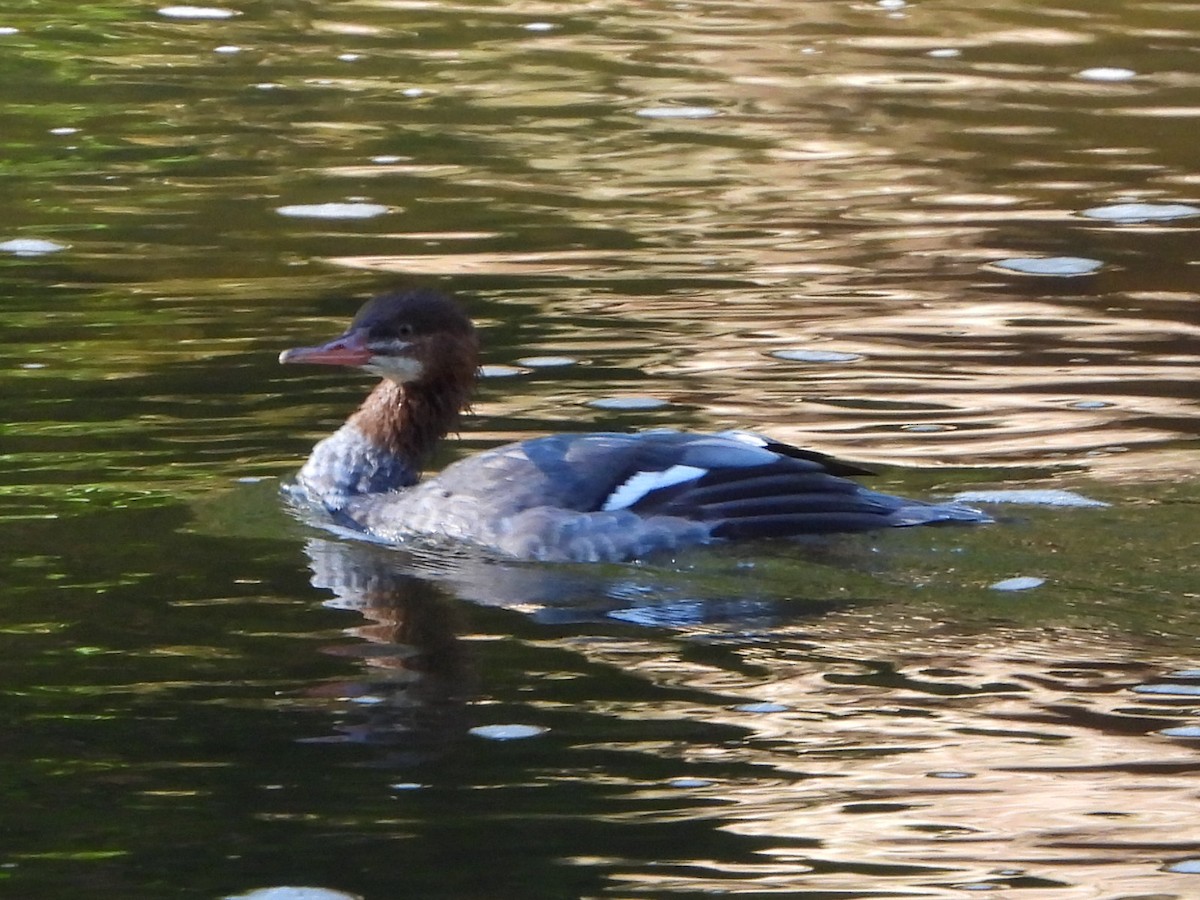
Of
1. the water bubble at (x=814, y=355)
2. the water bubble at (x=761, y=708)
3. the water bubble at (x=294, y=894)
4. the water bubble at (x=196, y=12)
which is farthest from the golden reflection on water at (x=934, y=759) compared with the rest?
the water bubble at (x=196, y=12)

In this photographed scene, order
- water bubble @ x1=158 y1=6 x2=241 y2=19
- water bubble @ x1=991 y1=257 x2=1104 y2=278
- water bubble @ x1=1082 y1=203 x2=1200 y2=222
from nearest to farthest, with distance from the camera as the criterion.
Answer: water bubble @ x1=991 y1=257 x2=1104 y2=278, water bubble @ x1=1082 y1=203 x2=1200 y2=222, water bubble @ x1=158 y1=6 x2=241 y2=19

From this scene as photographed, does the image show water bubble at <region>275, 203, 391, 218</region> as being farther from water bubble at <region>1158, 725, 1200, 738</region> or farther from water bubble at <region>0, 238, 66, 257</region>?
water bubble at <region>1158, 725, 1200, 738</region>

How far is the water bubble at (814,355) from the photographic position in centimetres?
964

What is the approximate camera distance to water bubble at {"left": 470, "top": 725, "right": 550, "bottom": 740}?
5953mm

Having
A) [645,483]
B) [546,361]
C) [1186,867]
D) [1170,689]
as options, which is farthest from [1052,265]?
[1186,867]

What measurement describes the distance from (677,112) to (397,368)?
6537mm

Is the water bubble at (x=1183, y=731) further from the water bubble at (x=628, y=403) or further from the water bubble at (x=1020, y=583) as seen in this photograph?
the water bubble at (x=628, y=403)

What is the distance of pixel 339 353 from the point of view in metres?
8.13

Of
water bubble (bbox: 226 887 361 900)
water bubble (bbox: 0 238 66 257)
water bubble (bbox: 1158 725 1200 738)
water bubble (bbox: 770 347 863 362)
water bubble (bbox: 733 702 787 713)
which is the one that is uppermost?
water bubble (bbox: 0 238 66 257)

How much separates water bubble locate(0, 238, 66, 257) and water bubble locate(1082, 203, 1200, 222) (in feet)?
16.9

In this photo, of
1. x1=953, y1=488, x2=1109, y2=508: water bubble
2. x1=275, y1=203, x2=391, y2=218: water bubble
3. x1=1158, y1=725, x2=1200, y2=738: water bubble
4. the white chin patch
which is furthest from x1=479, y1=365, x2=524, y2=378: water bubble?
x1=1158, y1=725, x2=1200, y2=738: water bubble

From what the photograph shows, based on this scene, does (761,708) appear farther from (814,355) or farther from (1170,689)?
(814,355)

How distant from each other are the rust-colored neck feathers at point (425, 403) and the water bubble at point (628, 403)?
2.18 feet

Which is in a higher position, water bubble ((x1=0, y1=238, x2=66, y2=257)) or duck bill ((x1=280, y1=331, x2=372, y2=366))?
duck bill ((x1=280, y1=331, x2=372, y2=366))
